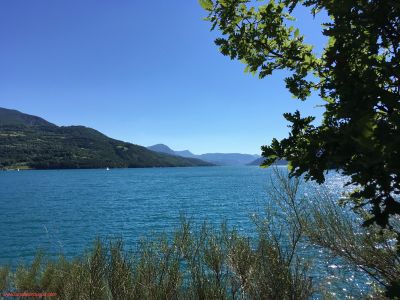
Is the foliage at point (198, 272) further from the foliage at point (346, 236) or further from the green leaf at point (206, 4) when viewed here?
the green leaf at point (206, 4)

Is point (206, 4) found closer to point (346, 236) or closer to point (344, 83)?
point (344, 83)

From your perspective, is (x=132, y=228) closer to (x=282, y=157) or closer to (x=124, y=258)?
(x=124, y=258)

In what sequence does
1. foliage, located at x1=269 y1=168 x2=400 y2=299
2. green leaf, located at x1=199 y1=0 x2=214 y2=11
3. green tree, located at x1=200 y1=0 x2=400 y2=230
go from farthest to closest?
foliage, located at x1=269 y1=168 x2=400 y2=299 → green leaf, located at x1=199 y1=0 x2=214 y2=11 → green tree, located at x1=200 y1=0 x2=400 y2=230

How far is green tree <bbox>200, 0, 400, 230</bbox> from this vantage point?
2.22 m

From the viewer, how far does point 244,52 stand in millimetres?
3721

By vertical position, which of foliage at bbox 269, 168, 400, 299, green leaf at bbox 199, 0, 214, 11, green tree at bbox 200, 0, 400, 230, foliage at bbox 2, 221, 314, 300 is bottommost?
foliage at bbox 2, 221, 314, 300

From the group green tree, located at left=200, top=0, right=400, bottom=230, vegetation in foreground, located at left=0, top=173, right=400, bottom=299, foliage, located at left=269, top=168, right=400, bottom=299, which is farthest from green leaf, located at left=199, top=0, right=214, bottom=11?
vegetation in foreground, located at left=0, top=173, right=400, bottom=299

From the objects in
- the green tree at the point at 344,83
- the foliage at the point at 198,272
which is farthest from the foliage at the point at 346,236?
the green tree at the point at 344,83

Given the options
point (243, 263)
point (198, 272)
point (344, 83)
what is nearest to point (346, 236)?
point (243, 263)

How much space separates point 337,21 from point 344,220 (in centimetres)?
617

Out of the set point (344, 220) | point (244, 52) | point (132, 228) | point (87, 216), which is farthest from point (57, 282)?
point (87, 216)

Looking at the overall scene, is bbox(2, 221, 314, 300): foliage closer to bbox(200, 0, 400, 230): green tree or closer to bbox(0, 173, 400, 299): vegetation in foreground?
bbox(0, 173, 400, 299): vegetation in foreground

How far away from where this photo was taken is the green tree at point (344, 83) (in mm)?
2220

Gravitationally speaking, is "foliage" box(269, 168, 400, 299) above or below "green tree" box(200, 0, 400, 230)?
below
